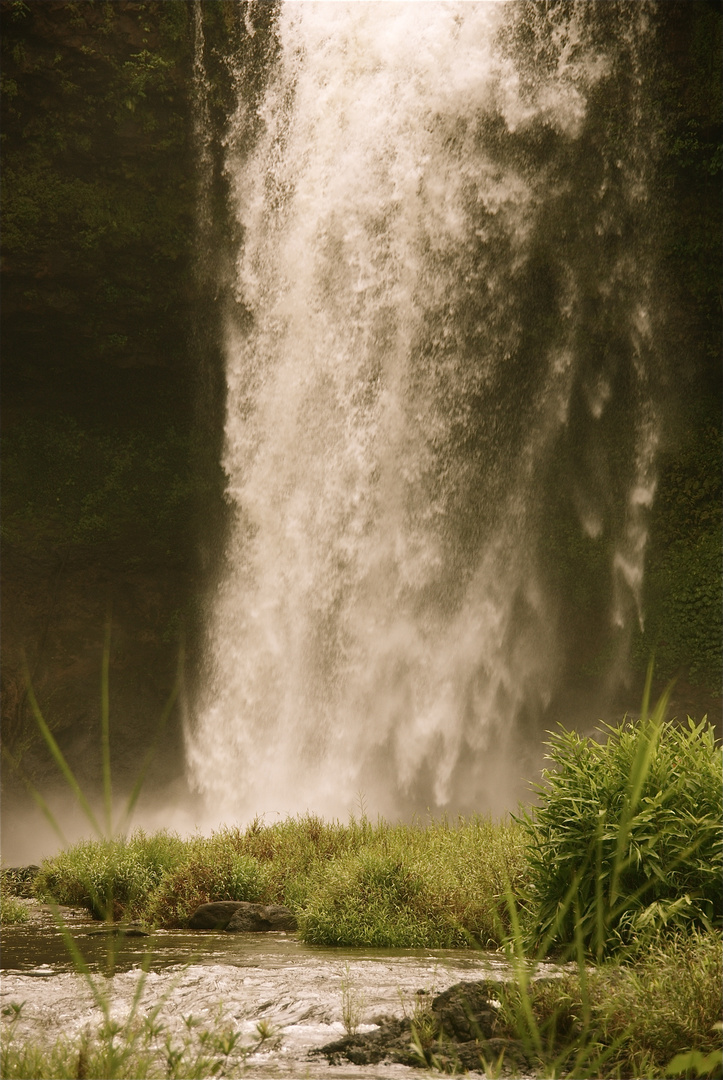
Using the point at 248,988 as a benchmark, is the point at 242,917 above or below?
above

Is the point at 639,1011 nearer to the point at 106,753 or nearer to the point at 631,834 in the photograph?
the point at 631,834

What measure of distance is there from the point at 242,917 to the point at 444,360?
40.7 feet

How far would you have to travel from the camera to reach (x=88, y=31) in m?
17.0

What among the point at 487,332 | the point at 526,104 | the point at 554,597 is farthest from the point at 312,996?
the point at 526,104

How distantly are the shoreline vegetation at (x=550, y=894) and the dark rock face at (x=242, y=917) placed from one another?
222 mm

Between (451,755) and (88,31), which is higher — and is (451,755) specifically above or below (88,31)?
below

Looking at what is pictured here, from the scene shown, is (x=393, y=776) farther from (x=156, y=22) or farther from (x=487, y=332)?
(x=156, y=22)

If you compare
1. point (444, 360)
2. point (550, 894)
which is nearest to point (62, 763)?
point (550, 894)

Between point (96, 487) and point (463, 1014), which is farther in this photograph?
point (96, 487)

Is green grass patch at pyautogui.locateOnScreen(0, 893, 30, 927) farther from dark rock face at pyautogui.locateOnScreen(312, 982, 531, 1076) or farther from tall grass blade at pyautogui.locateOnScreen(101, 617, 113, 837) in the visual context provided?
tall grass blade at pyautogui.locateOnScreen(101, 617, 113, 837)

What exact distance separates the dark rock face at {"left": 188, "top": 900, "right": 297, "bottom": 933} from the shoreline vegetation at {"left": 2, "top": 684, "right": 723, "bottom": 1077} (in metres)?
0.22

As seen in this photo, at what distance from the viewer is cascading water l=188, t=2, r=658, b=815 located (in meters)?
16.2

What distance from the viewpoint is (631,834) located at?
4.85 m

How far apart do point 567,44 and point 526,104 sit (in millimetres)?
1472
